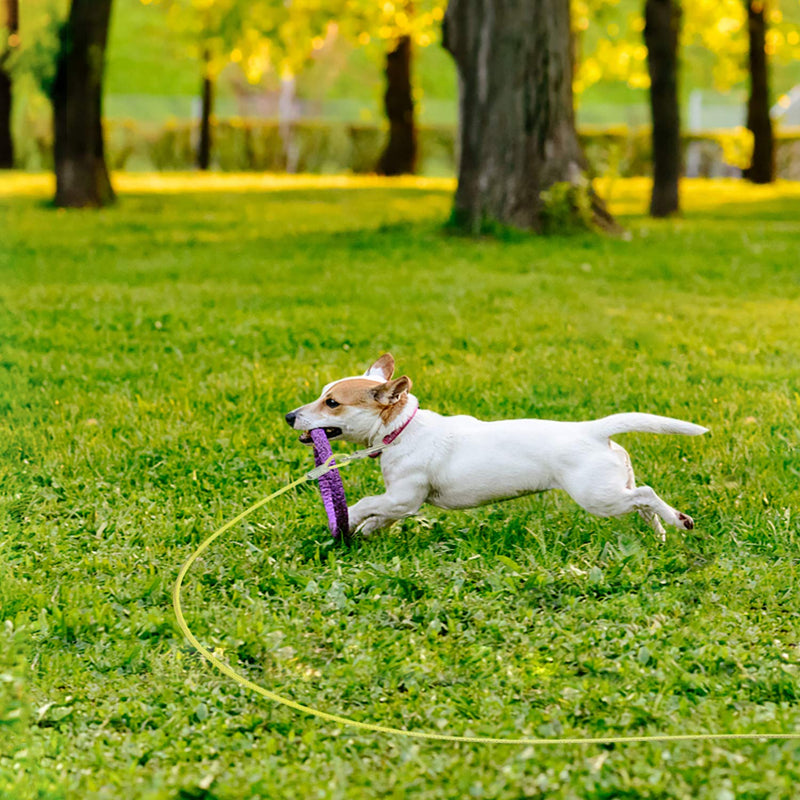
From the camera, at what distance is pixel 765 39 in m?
24.2

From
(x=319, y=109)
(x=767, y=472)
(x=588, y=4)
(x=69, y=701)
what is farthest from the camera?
(x=319, y=109)

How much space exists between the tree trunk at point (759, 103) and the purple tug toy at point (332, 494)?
2295 centimetres

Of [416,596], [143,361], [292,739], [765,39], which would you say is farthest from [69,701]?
[765,39]

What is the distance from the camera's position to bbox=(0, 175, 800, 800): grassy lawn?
8.95 ft

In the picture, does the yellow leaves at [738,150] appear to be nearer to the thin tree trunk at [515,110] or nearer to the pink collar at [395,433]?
the thin tree trunk at [515,110]

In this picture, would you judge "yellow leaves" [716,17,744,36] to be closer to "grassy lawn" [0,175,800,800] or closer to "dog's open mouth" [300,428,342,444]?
"grassy lawn" [0,175,800,800]

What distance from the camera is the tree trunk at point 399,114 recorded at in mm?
26188

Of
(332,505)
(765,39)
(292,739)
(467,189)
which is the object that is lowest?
(292,739)

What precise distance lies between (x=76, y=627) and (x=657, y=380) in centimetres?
362

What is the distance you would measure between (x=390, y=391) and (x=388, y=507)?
401 mm

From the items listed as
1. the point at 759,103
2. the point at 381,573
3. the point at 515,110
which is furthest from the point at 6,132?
the point at 381,573

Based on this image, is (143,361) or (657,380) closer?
(657,380)

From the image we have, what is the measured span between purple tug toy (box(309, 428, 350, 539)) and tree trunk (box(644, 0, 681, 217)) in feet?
40.6

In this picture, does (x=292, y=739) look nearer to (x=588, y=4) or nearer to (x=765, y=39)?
(x=588, y=4)
